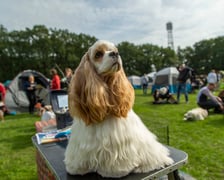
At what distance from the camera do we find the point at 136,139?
125 cm

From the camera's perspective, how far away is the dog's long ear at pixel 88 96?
1.13 m

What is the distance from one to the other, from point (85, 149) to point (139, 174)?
1.43 feet

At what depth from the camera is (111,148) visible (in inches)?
47.2

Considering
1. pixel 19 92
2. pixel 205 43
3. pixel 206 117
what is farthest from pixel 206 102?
pixel 205 43

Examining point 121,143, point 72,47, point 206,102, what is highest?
point 72,47

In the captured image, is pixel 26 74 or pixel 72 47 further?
pixel 72 47

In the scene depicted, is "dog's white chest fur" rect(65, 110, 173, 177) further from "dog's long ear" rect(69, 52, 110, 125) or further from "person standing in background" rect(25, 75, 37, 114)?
"person standing in background" rect(25, 75, 37, 114)

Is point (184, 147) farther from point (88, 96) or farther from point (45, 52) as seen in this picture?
point (45, 52)

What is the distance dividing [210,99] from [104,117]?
18.5ft

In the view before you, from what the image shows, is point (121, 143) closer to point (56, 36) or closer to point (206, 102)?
point (206, 102)

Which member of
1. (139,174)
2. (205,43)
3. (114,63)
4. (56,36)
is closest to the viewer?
(114,63)

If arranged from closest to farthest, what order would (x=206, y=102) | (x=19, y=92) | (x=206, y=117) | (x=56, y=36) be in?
(x=206, y=117) < (x=206, y=102) < (x=19, y=92) < (x=56, y=36)

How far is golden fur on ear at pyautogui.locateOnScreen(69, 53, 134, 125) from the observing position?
44.7 inches

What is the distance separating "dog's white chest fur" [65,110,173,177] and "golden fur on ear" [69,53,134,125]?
0.25 ft
